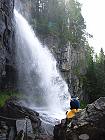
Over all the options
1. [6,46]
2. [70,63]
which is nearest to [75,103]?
[6,46]

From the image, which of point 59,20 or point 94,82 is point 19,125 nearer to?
point 59,20

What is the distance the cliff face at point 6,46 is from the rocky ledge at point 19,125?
33.3ft

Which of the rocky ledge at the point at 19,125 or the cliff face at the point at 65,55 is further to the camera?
the cliff face at the point at 65,55

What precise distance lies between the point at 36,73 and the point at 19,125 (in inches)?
872

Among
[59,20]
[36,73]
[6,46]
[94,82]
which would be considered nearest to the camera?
[6,46]

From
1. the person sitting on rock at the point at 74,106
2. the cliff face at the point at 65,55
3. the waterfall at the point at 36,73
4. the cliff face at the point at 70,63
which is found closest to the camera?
the person sitting on rock at the point at 74,106

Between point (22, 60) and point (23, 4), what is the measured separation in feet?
35.0

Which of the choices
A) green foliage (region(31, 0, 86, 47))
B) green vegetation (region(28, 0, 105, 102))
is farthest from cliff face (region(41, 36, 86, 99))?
green foliage (region(31, 0, 86, 47))

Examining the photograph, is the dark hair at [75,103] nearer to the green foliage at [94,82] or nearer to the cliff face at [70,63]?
the cliff face at [70,63]

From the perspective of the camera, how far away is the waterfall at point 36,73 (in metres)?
33.6

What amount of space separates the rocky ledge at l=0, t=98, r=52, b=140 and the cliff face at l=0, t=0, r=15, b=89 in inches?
400

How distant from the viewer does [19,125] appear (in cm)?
1424

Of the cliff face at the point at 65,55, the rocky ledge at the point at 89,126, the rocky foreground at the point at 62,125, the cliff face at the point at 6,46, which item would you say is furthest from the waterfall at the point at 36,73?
the rocky ledge at the point at 89,126

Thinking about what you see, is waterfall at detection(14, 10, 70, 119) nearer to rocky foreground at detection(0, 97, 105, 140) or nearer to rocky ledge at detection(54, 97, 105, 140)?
rocky foreground at detection(0, 97, 105, 140)
